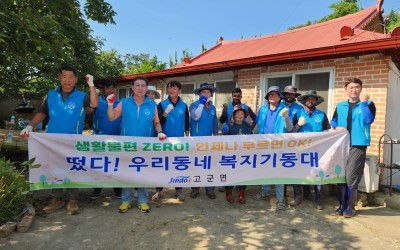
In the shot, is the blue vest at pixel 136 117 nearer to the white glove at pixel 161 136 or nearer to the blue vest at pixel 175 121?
the white glove at pixel 161 136

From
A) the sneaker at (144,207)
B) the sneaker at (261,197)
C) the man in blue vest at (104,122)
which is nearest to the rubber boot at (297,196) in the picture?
the sneaker at (261,197)

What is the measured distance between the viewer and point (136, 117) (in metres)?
3.94

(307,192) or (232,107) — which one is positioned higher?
(232,107)

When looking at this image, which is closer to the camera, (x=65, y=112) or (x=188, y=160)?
(x=65, y=112)

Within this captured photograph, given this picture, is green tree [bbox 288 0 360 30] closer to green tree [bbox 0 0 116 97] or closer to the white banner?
green tree [bbox 0 0 116 97]

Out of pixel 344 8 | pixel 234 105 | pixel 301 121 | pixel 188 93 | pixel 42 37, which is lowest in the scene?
pixel 301 121

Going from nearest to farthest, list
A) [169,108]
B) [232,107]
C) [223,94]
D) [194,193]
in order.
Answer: [169,108] → [194,193] → [232,107] → [223,94]

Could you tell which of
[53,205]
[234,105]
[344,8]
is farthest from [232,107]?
[344,8]

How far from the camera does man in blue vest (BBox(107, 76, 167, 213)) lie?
3863 mm

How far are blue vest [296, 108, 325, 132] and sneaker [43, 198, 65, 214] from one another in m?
3.55

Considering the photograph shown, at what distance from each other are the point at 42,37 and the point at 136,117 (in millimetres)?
2320

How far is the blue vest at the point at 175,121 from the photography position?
4.31 metres

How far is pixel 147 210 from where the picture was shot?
13.0 ft

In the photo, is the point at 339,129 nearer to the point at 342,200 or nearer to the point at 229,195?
the point at 342,200
